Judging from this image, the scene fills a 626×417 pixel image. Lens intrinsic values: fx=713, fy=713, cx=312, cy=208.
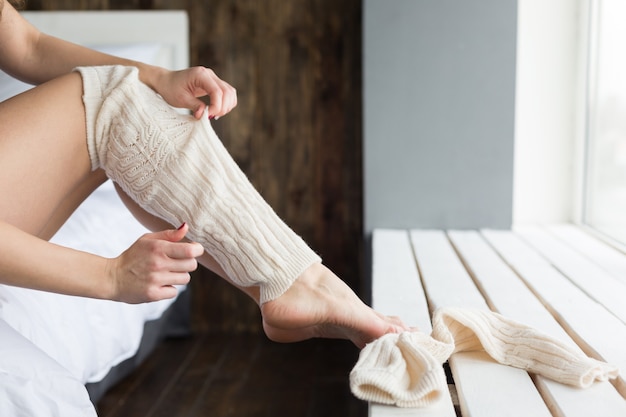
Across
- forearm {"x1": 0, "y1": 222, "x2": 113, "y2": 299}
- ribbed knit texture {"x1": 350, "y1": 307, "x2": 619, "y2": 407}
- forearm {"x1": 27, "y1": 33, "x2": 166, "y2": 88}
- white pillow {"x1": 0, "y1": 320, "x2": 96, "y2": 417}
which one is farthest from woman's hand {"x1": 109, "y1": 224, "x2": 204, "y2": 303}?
forearm {"x1": 27, "y1": 33, "x2": 166, "y2": 88}

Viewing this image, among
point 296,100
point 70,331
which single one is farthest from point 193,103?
point 296,100

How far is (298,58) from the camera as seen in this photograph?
2512 mm

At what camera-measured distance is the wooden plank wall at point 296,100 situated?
249 centimetres

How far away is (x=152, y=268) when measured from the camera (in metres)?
0.90

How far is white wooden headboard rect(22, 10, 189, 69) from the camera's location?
2.49 metres

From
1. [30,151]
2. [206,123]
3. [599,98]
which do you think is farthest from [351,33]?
[30,151]

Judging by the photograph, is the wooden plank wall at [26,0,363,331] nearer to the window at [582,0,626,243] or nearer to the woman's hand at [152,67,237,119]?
the window at [582,0,626,243]

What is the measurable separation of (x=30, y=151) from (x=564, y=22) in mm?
1934

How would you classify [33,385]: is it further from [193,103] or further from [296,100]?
[296,100]

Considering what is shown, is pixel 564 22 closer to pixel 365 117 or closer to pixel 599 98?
pixel 599 98

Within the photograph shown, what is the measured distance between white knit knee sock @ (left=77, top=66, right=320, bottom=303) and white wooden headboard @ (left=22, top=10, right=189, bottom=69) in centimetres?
142

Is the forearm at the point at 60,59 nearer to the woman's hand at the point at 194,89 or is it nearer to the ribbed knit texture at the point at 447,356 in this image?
the woman's hand at the point at 194,89

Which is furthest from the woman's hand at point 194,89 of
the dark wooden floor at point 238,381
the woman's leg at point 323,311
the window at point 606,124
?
the window at point 606,124

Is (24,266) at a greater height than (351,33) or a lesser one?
lesser
